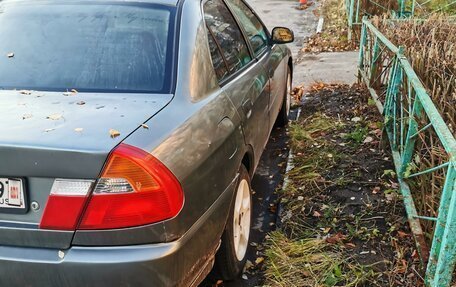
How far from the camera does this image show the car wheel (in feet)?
9.14

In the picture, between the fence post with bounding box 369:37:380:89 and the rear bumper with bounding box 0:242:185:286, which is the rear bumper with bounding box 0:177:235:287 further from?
the fence post with bounding box 369:37:380:89

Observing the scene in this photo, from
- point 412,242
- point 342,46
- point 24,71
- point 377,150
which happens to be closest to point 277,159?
point 377,150

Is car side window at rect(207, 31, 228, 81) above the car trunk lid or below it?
above

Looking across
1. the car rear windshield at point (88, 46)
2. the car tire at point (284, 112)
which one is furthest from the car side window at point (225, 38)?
the car tire at point (284, 112)

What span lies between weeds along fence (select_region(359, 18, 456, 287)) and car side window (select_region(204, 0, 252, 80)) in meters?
1.24

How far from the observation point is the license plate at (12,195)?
190 centimetres

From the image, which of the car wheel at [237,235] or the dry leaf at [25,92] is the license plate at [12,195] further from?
the car wheel at [237,235]

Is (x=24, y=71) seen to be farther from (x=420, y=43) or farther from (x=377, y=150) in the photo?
(x=420, y=43)

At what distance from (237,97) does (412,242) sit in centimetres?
151

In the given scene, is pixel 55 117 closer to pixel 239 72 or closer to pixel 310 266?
pixel 239 72

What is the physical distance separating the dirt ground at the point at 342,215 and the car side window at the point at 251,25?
115 centimetres

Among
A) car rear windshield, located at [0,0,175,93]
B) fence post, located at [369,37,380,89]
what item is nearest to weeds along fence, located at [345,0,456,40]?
fence post, located at [369,37,380,89]

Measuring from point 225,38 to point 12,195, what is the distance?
6.24ft

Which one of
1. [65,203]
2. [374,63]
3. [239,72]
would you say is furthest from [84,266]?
[374,63]
